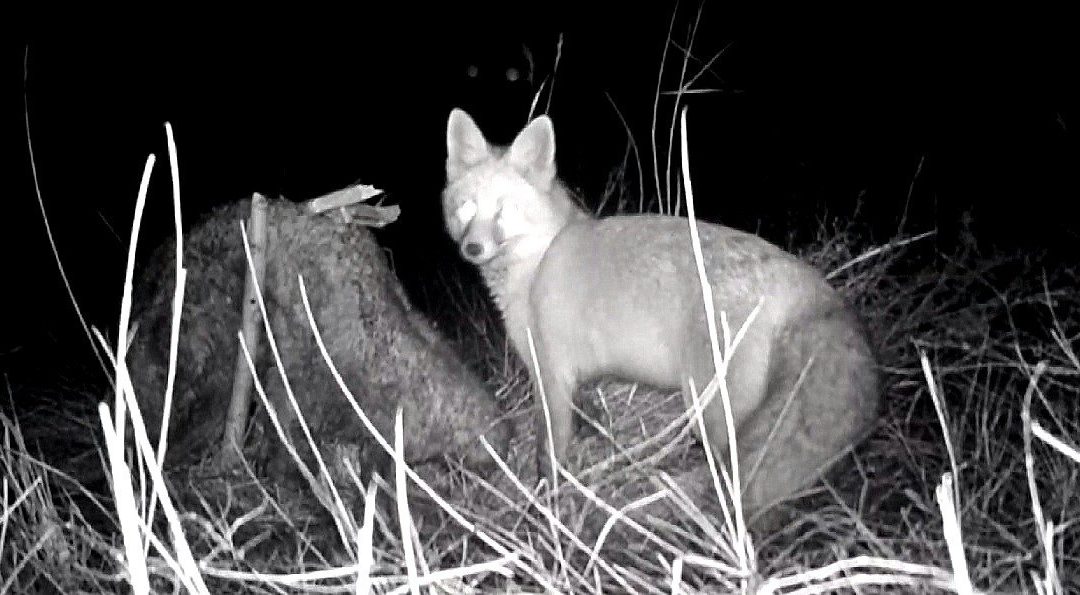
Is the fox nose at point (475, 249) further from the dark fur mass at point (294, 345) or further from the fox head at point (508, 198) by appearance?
the dark fur mass at point (294, 345)

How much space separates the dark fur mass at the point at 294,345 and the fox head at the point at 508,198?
1.75 feet

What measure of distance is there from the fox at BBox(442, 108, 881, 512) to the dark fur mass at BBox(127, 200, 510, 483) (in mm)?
464

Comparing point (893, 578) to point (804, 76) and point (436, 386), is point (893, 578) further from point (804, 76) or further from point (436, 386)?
point (804, 76)

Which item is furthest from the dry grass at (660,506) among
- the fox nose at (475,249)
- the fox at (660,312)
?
the fox nose at (475,249)

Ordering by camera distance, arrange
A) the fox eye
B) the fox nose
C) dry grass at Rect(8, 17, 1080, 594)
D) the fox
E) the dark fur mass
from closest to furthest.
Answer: dry grass at Rect(8, 17, 1080, 594) < the fox < the dark fur mass < the fox nose < the fox eye

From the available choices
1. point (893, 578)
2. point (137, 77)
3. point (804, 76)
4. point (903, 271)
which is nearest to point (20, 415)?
point (137, 77)

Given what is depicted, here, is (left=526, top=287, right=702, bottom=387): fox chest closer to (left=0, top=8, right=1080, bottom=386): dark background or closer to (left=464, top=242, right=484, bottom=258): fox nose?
(left=464, top=242, right=484, bottom=258): fox nose

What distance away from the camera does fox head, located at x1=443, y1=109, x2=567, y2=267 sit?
14.2ft

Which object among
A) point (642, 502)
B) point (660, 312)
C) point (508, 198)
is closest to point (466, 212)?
point (508, 198)

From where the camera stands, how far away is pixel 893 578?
1652 mm

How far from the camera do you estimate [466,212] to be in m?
4.39

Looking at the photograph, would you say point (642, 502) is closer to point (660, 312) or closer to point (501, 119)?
point (660, 312)

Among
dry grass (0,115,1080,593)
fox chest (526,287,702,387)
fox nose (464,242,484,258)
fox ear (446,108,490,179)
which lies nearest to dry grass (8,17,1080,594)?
dry grass (0,115,1080,593)

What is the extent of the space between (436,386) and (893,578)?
2.58 m
